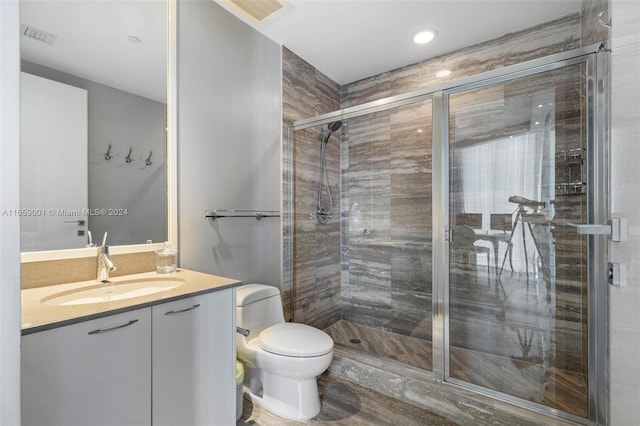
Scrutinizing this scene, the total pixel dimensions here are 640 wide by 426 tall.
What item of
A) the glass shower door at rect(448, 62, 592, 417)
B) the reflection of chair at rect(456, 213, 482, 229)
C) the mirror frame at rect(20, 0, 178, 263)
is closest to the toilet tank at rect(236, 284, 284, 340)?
the mirror frame at rect(20, 0, 178, 263)

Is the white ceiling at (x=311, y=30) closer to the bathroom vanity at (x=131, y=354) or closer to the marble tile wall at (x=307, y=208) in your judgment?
the marble tile wall at (x=307, y=208)

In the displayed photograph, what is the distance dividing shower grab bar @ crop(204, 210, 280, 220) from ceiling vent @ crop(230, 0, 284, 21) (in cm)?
134

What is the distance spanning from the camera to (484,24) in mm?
2072

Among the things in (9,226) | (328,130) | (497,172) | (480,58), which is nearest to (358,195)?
(328,130)

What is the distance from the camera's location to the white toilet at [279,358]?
158cm

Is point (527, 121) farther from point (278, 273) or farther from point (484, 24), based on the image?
point (278, 273)

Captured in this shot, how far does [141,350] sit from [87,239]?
66 centimetres

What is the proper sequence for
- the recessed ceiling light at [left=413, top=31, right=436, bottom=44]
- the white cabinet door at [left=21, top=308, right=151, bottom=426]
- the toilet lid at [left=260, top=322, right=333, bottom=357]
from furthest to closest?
the recessed ceiling light at [left=413, top=31, right=436, bottom=44], the toilet lid at [left=260, top=322, right=333, bottom=357], the white cabinet door at [left=21, top=308, right=151, bottom=426]

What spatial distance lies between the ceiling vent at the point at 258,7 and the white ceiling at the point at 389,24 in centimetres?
4

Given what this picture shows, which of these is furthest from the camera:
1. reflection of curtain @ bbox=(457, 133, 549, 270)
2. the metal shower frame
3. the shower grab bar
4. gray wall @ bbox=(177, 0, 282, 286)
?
reflection of curtain @ bbox=(457, 133, 549, 270)

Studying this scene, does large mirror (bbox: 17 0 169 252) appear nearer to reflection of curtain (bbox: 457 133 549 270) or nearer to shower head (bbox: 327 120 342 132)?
shower head (bbox: 327 120 342 132)

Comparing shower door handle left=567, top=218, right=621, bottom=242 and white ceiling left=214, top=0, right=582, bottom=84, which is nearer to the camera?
shower door handle left=567, top=218, right=621, bottom=242

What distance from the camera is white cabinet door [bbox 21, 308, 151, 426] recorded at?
0.83 m

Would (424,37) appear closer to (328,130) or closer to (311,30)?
(311,30)
